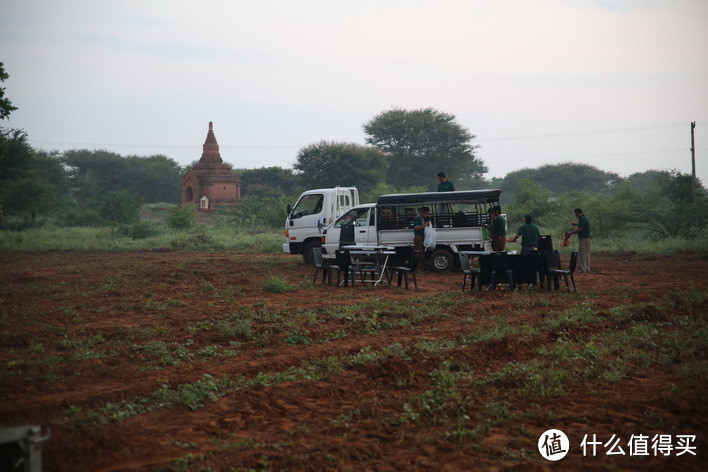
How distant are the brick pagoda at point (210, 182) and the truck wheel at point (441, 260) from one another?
3797cm

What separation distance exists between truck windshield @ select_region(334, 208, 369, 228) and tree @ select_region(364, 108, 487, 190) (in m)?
38.7

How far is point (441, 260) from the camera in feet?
60.1

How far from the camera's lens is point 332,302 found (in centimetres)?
1296

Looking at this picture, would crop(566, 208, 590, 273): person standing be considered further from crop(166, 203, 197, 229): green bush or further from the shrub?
crop(166, 203, 197, 229): green bush

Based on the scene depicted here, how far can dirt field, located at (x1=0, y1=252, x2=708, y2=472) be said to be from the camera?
5.37 m

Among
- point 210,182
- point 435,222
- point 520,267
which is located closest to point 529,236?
point 520,267

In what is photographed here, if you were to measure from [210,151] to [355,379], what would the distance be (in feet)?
168

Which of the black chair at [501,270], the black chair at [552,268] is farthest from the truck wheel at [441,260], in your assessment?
the black chair at [552,268]

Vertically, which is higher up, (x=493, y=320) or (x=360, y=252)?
(x=360, y=252)

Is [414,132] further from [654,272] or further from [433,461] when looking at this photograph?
[433,461]

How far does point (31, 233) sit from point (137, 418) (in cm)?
3369

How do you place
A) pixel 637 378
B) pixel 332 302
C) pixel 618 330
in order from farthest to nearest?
pixel 332 302 → pixel 618 330 → pixel 637 378

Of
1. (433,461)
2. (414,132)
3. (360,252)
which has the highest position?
(414,132)

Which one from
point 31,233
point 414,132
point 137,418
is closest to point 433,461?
point 137,418
